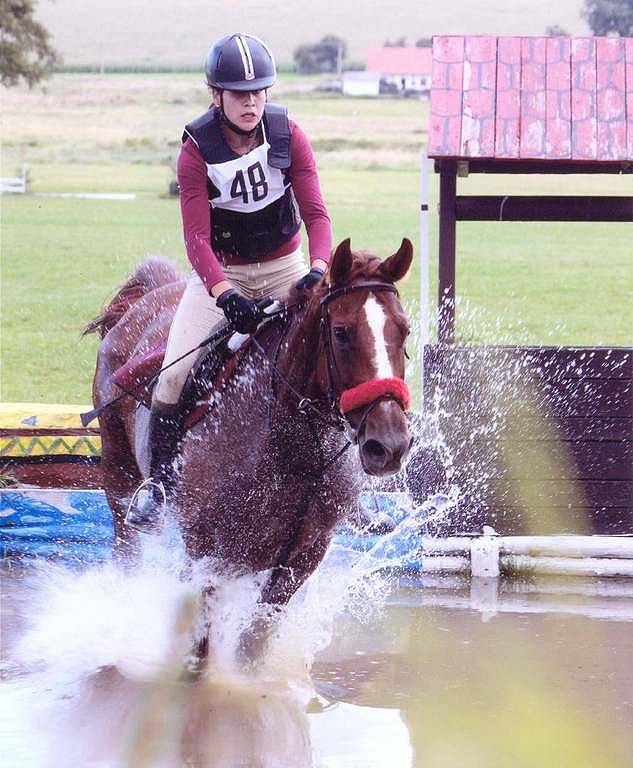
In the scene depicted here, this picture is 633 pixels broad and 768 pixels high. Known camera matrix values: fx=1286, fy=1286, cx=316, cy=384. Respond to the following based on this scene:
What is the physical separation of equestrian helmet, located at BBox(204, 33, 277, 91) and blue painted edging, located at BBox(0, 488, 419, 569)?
9.69 ft

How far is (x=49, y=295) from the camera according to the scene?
1980 cm

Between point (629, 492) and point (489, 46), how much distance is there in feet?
9.07

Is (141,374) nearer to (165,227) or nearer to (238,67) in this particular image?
(238,67)

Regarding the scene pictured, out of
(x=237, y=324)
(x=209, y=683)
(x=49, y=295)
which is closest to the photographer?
(x=237, y=324)

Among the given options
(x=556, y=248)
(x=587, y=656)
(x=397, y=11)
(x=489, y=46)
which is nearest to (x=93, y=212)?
(x=556, y=248)

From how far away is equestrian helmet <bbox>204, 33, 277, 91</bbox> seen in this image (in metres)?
5.04

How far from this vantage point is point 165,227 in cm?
2830

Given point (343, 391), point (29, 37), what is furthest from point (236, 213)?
point (29, 37)

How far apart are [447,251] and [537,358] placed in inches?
35.1

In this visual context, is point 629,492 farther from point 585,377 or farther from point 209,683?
point 209,683

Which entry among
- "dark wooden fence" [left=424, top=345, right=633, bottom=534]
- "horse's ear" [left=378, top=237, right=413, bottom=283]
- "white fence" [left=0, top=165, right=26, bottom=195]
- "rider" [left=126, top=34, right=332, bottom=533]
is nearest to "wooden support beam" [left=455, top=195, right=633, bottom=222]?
"dark wooden fence" [left=424, top=345, right=633, bottom=534]

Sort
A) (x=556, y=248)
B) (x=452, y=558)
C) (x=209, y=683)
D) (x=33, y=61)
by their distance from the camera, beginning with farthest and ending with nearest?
1. (x=33, y=61)
2. (x=556, y=248)
3. (x=452, y=558)
4. (x=209, y=683)

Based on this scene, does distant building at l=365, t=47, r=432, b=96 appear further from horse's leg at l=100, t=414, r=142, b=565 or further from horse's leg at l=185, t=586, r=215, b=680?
horse's leg at l=185, t=586, r=215, b=680

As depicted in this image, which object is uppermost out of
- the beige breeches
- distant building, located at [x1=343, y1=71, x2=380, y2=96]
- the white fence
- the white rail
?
the beige breeches
